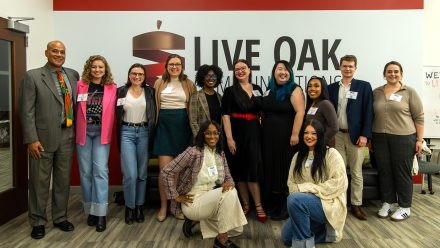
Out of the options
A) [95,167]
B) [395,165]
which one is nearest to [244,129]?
[95,167]

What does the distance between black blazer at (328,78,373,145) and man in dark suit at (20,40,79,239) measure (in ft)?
8.53

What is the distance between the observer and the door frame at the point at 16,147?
3.54 m

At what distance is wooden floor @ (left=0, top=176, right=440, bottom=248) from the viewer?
3.03 m

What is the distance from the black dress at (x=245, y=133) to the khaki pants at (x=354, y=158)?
839 mm

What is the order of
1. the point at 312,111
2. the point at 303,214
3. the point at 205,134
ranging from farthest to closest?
the point at 312,111 < the point at 205,134 < the point at 303,214

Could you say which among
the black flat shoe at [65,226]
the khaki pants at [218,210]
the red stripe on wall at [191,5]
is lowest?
the black flat shoe at [65,226]

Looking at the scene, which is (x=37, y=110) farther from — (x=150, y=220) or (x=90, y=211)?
(x=150, y=220)

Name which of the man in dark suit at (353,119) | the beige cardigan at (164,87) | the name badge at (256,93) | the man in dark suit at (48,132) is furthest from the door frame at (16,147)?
the man in dark suit at (353,119)

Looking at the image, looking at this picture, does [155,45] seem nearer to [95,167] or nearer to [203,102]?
[203,102]

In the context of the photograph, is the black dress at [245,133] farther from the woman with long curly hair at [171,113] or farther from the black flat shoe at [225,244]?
the black flat shoe at [225,244]

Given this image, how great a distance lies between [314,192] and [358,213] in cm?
127

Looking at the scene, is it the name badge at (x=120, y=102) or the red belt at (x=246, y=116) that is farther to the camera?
the red belt at (x=246, y=116)

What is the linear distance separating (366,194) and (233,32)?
2.47 metres

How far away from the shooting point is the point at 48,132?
3.13 metres
